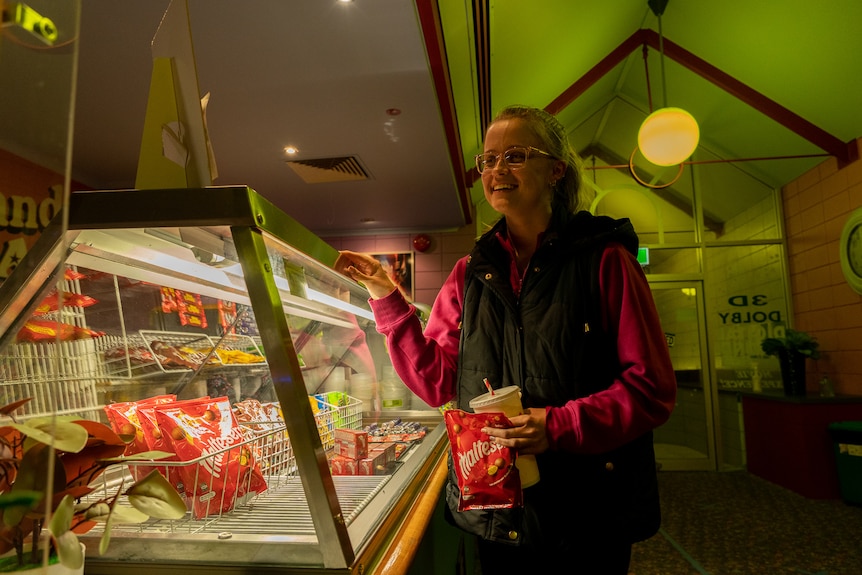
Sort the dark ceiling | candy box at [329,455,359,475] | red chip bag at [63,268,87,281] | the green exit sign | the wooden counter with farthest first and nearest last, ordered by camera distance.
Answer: the green exit sign → the wooden counter → the dark ceiling → candy box at [329,455,359,475] → red chip bag at [63,268,87,281]

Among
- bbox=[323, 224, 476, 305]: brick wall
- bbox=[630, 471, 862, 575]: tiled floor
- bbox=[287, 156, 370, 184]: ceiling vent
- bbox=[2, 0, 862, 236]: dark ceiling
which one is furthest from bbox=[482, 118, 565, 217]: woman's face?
bbox=[323, 224, 476, 305]: brick wall

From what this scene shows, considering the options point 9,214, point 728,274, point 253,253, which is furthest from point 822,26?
point 9,214

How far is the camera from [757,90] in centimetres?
520

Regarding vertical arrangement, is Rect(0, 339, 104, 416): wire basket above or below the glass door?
above

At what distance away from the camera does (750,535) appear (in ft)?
11.9

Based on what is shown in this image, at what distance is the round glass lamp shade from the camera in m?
4.16

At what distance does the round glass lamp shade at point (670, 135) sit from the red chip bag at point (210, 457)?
409 centimetres

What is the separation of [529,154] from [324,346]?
1099mm

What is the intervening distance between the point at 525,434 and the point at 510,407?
0.06 m

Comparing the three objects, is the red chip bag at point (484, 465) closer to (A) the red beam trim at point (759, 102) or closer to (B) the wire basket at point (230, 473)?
(B) the wire basket at point (230, 473)

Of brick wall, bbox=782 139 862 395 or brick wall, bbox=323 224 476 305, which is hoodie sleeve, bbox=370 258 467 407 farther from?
brick wall, bbox=782 139 862 395

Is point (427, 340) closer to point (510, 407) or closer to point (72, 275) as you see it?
point (510, 407)

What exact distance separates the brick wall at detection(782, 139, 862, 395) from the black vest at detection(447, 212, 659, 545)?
5.01 m

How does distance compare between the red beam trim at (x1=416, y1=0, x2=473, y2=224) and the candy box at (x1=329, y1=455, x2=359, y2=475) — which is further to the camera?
the red beam trim at (x1=416, y1=0, x2=473, y2=224)
